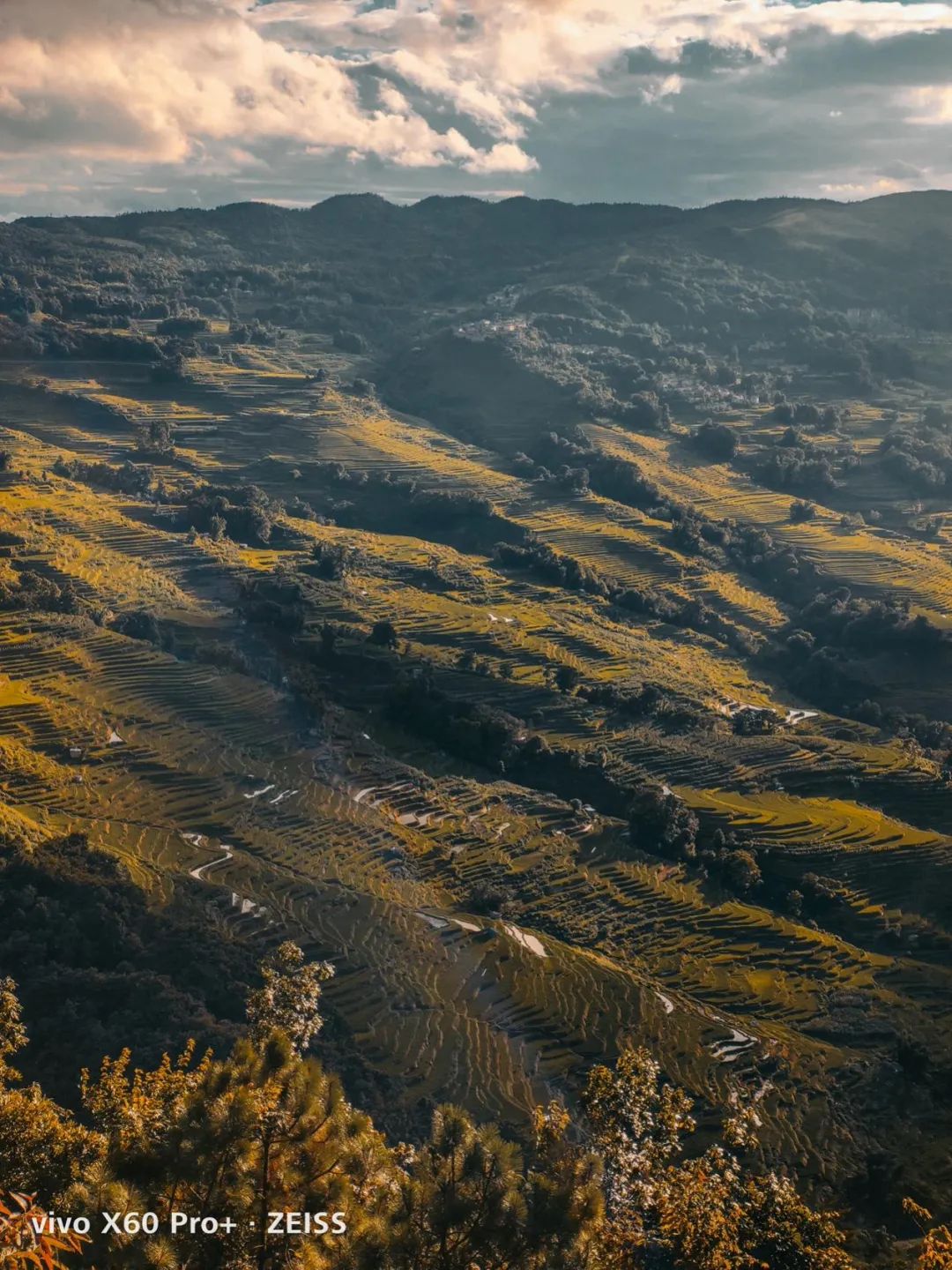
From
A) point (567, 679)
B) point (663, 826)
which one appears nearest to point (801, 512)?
point (567, 679)

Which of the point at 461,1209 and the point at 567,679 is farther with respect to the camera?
the point at 567,679

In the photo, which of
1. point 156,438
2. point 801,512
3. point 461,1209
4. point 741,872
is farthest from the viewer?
point 156,438

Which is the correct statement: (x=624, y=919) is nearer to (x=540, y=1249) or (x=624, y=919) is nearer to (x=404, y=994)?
(x=404, y=994)

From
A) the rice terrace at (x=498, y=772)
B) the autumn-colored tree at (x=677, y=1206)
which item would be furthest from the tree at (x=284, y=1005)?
the rice terrace at (x=498, y=772)

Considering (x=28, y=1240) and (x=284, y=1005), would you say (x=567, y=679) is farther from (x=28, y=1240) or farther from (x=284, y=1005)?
(x=28, y=1240)

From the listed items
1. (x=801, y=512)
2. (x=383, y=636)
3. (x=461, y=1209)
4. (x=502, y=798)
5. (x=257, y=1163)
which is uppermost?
(x=257, y=1163)

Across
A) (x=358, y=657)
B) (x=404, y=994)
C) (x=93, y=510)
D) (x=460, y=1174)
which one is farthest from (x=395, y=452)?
(x=460, y=1174)

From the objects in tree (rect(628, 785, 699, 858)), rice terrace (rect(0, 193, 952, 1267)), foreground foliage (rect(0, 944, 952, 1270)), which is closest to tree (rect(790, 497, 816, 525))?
rice terrace (rect(0, 193, 952, 1267))

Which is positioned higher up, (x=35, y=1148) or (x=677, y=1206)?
(x=35, y=1148)
